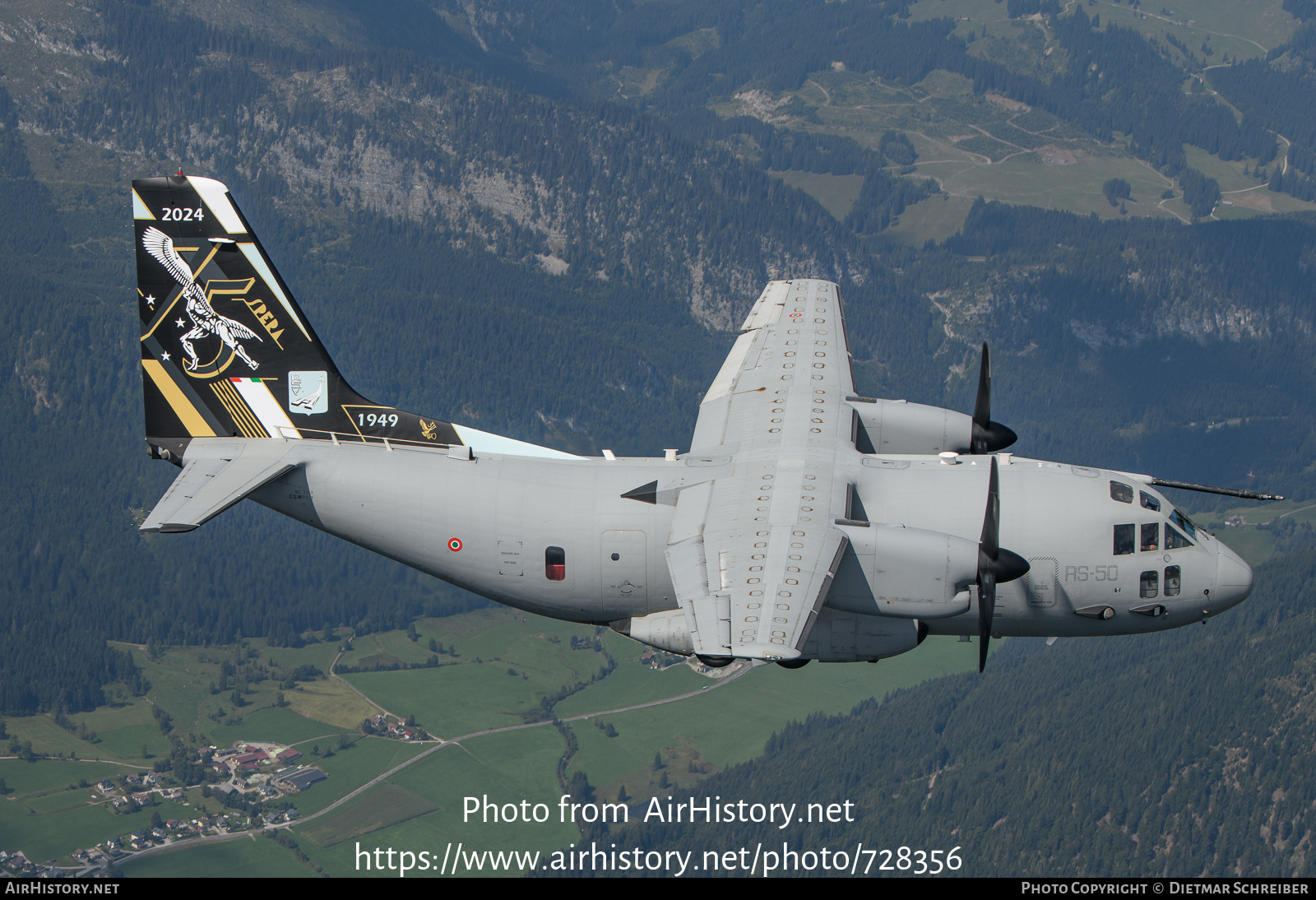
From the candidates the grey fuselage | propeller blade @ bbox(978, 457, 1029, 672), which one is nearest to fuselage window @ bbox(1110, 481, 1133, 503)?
the grey fuselage

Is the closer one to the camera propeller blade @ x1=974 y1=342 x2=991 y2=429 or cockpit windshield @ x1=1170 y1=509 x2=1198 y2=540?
propeller blade @ x1=974 y1=342 x2=991 y2=429

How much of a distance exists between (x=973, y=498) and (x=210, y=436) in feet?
114

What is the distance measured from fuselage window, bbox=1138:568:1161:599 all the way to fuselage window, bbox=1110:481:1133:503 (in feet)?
10.3

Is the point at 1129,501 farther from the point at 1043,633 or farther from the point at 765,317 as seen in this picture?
the point at 765,317

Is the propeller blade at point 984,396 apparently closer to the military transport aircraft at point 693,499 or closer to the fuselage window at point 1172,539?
the military transport aircraft at point 693,499

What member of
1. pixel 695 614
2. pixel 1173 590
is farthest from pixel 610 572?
pixel 1173 590

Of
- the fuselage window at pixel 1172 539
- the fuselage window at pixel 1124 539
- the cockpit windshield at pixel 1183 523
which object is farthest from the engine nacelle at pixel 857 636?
the cockpit windshield at pixel 1183 523

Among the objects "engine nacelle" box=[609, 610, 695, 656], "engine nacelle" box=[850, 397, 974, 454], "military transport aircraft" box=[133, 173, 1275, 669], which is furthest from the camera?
"engine nacelle" box=[850, 397, 974, 454]

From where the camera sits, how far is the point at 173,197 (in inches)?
2431

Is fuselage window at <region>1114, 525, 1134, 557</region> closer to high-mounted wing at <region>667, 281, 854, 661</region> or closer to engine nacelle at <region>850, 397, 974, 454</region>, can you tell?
engine nacelle at <region>850, 397, 974, 454</region>

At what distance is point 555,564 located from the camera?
5850 cm

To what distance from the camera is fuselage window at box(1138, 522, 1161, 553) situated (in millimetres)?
56031

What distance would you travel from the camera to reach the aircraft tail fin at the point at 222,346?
6197 cm

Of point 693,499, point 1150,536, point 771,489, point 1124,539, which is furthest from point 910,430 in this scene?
point 693,499
